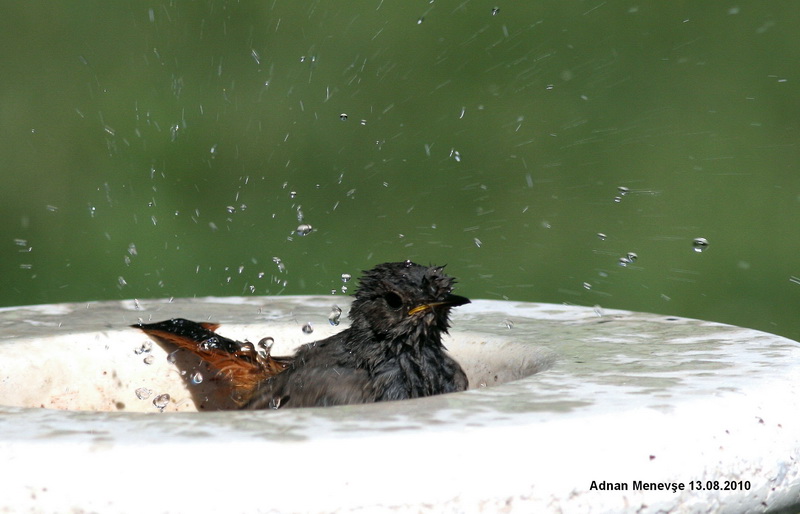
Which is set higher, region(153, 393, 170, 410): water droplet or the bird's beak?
the bird's beak

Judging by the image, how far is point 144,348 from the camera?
3576mm

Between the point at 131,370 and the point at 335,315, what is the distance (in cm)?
76

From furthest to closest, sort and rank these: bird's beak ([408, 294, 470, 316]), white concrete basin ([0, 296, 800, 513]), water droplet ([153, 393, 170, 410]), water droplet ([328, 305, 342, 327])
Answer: water droplet ([328, 305, 342, 327])
water droplet ([153, 393, 170, 410])
bird's beak ([408, 294, 470, 316])
white concrete basin ([0, 296, 800, 513])

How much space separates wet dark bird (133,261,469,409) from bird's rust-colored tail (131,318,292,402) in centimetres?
3

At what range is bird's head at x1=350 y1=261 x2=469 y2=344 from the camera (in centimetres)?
330

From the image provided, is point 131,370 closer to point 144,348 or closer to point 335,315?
point 144,348

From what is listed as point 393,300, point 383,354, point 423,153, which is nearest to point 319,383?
point 383,354

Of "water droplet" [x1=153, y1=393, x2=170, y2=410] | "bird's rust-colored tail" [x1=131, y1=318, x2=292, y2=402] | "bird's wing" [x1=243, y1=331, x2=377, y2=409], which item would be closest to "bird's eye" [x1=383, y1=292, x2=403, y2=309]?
"bird's wing" [x1=243, y1=331, x2=377, y2=409]

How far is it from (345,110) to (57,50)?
8.64ft

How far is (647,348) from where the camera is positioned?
3.00m

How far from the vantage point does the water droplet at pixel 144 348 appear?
3.57 metres

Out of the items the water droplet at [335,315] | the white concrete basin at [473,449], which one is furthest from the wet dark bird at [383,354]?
the white concrete basin at [473,449]

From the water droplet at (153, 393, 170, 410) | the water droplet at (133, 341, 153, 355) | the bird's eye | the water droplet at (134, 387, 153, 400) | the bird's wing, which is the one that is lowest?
the water droplet at (153, 393, 170, 410)

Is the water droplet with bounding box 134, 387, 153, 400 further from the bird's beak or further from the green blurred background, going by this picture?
the green blurred background
